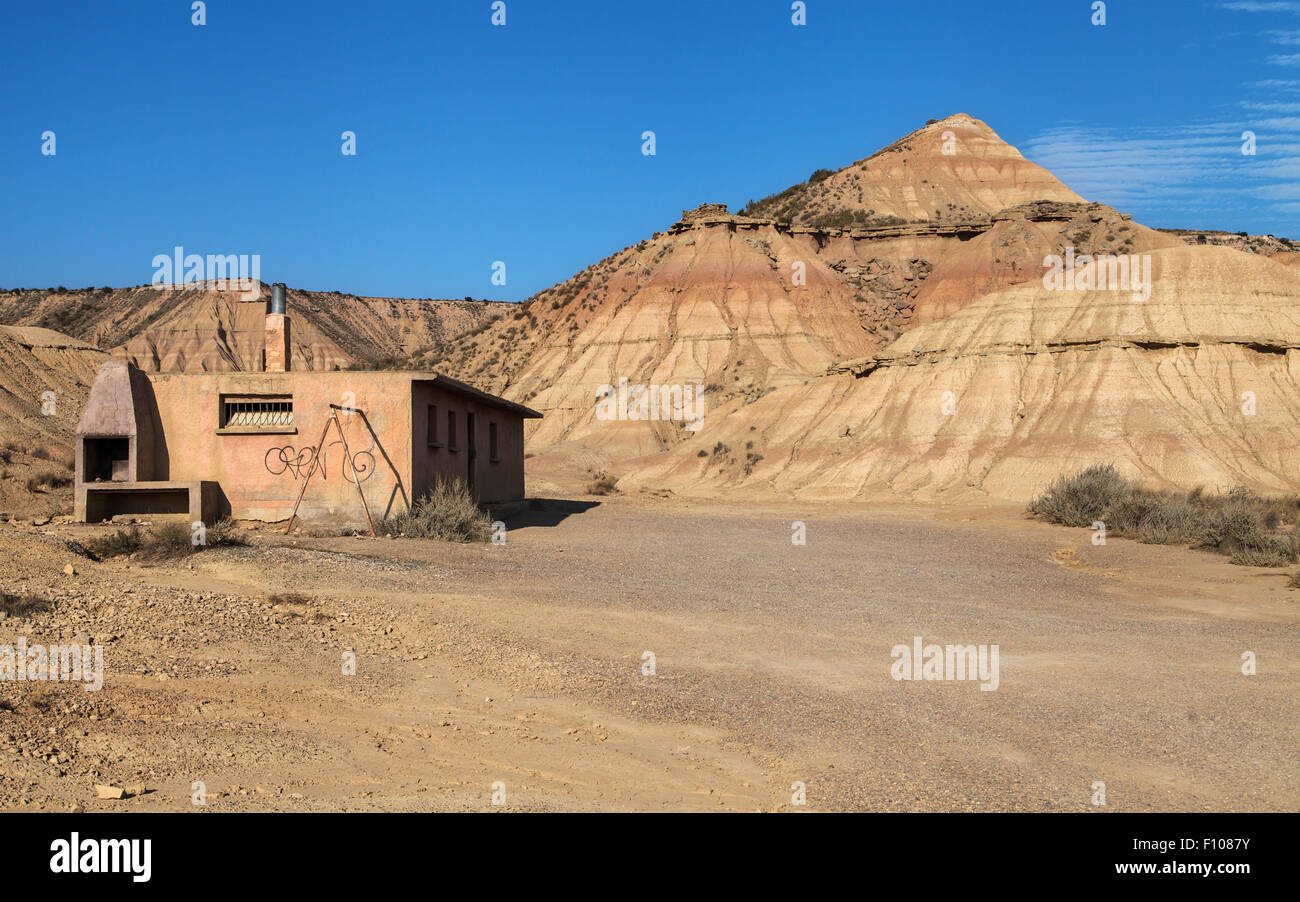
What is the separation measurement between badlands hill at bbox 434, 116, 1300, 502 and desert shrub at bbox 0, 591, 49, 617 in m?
28.0

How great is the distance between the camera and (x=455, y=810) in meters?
5.86

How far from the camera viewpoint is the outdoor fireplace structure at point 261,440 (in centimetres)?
1923

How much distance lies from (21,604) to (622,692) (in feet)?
18.9

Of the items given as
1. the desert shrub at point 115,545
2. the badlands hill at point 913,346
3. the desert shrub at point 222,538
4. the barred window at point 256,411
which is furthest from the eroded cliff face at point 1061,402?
the desert shrub at point 115,545

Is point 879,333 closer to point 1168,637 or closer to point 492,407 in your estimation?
point 492,407

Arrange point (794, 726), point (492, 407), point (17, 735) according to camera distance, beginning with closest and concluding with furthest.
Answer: point (17, 735) → point (794, 726) → point (492, 407)

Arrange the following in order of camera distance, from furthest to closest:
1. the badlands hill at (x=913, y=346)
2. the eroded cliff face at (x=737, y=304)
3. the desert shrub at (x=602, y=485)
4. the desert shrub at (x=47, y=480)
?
the eroded cliff face at (x=737, y=304), the desert shrub at (x=602, y=485), the badlands hill at (x=913, y=346), the desert shrub at (x=47, y=480)

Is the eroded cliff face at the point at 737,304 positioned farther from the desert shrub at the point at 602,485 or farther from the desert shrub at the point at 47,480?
the desert shrub at the point at 47,480

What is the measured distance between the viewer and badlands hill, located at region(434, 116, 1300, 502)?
109 ft

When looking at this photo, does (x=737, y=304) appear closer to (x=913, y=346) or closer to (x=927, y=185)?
(x=913, y=346)

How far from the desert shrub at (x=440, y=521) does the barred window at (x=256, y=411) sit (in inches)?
119

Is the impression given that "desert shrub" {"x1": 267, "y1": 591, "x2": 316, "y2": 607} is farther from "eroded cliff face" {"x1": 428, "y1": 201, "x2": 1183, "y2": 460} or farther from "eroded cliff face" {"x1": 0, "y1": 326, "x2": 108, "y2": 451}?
"eroded cliff face" {"x1": 428, "y1": 201, "x2": 1183, "y2": 460}

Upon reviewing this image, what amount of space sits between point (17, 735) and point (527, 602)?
22.9 ft
